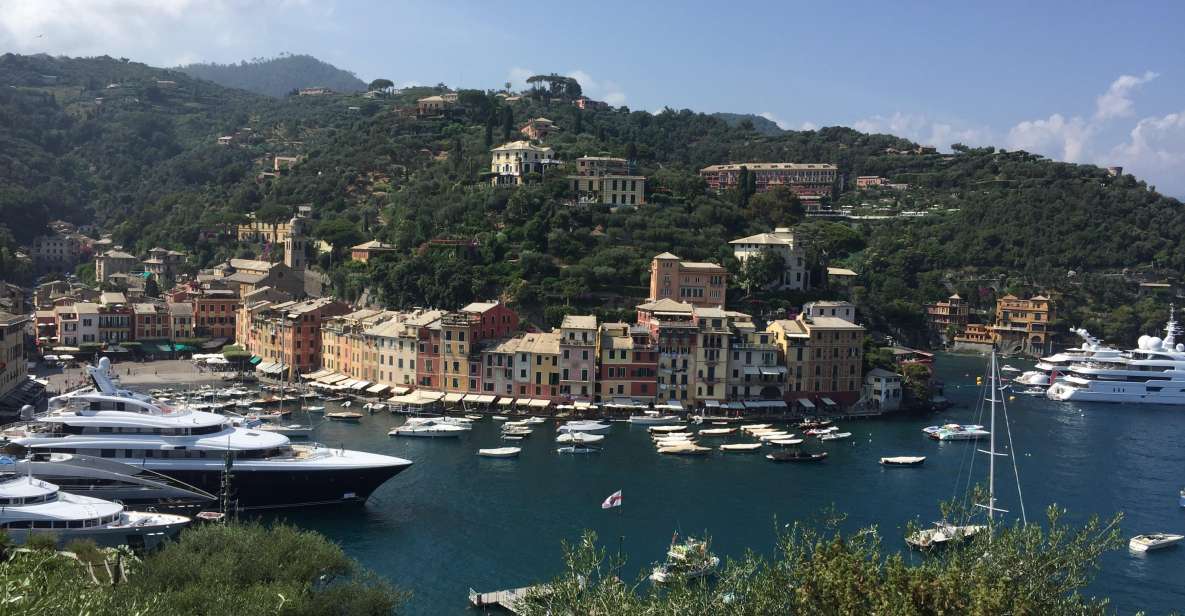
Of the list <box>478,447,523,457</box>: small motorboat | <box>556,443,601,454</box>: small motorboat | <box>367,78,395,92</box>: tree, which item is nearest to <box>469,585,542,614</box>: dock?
<box>478,447,523,457</box>: small motorboat

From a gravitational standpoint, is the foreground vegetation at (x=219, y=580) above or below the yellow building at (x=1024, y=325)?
below

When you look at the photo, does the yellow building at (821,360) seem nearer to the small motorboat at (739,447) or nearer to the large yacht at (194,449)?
the small motorboat at (739,447)

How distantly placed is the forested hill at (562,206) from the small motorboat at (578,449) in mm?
18548

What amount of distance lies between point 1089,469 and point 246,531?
34.3 m

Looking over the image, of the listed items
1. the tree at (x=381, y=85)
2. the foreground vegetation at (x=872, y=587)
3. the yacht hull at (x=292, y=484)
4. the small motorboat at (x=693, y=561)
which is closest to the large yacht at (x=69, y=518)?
the yacht hull at (x=292, y=484)

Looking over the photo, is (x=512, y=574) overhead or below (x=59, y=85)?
below

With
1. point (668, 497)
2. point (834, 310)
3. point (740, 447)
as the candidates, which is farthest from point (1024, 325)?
point (668, 497)

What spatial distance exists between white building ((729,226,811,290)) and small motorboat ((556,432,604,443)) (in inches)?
1137

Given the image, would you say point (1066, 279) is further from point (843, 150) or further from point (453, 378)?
point (453, 378)

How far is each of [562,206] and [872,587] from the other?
59.7 m

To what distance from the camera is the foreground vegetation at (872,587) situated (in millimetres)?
13617

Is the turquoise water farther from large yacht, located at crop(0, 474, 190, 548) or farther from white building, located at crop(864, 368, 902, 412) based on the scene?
large yacht, located at crop(0, 474, 190, 548)

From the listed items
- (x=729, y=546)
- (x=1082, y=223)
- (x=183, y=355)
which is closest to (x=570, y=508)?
(x=729, y=546)

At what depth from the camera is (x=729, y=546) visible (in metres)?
28.9
